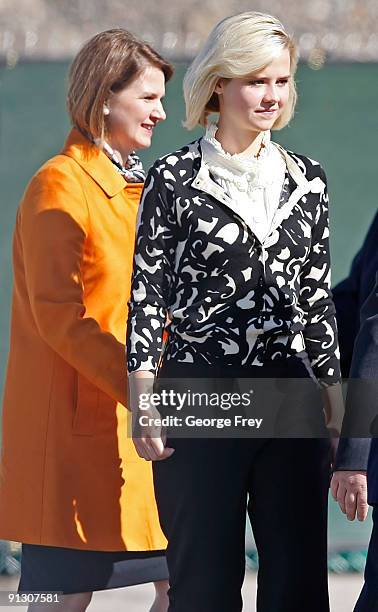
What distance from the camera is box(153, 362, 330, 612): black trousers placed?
2.57 m

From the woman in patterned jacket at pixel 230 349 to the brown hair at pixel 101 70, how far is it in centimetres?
38

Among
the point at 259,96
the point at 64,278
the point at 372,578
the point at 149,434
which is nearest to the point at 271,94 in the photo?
the point at 259,96

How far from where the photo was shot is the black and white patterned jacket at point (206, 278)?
8.43ft

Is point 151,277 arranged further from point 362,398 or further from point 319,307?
point 362,398

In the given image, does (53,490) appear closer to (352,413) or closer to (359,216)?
(352,413)

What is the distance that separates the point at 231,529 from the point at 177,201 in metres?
0.65

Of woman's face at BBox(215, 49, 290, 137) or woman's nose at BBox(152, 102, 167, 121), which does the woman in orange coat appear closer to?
woman's nose at BBox(152, 102, 167, 121)

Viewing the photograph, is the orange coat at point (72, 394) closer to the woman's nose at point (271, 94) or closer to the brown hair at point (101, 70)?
the brown hair at point (101, 70)

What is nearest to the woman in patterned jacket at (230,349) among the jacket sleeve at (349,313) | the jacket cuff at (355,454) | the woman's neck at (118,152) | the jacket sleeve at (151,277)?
the jacket sleeve at (151,277)

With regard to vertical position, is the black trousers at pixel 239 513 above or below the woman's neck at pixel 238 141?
below

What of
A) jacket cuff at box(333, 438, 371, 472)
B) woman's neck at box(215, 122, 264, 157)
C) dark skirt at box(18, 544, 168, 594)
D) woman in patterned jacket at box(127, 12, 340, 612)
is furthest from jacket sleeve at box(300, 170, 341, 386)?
dark skirt at box(18, 544, 168, 594)

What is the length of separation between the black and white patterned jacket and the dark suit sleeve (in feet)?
0.68

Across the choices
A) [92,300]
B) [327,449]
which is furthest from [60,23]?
[327,449]

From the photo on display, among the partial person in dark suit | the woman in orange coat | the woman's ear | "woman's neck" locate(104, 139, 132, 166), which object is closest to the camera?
the partial person in dark suit
